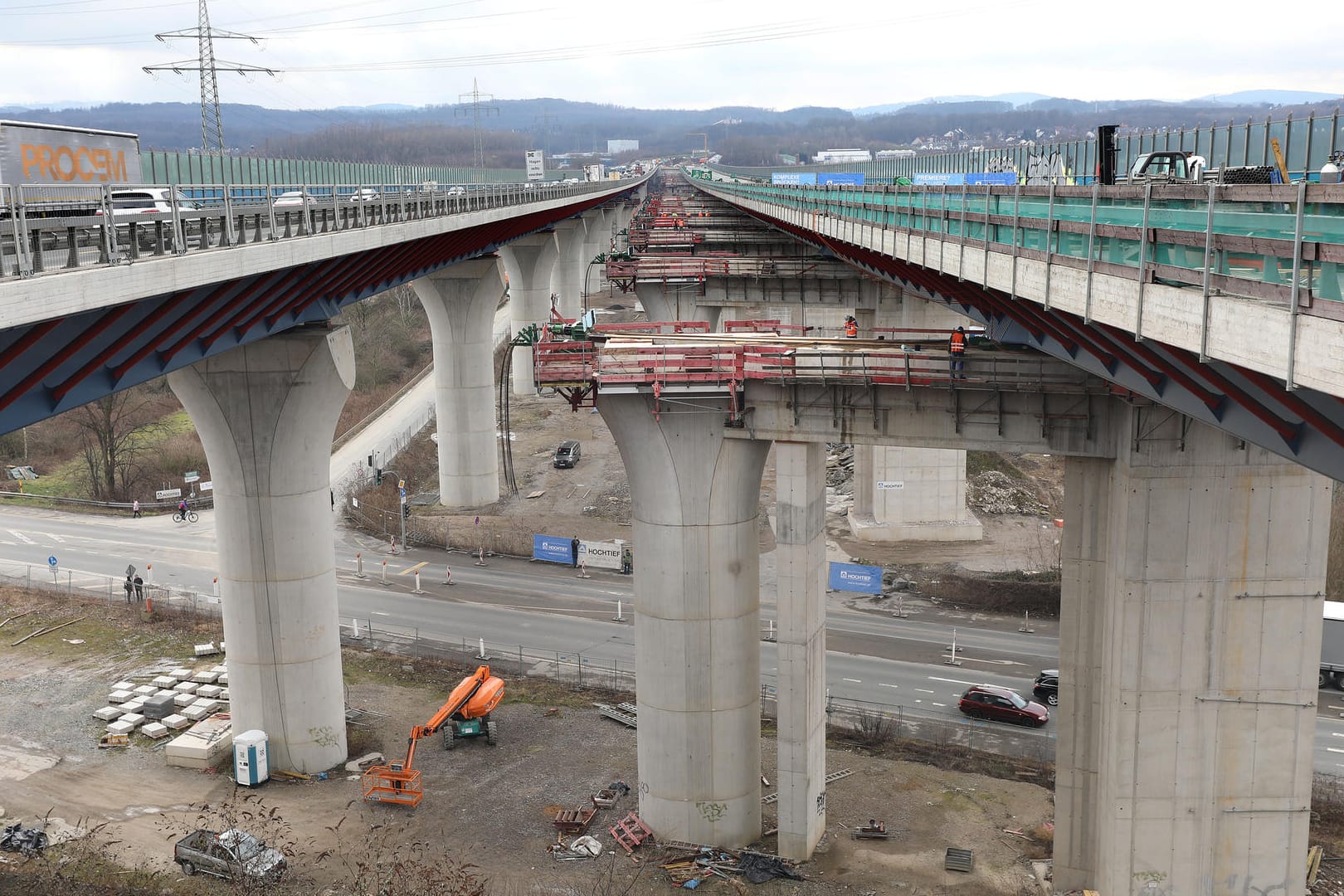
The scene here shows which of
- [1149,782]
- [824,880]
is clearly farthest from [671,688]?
[1149,782]

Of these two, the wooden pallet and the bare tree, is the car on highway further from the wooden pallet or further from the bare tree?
the bare tree

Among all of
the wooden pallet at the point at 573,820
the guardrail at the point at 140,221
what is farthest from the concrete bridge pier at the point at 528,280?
the wooden pallet at the point at 573,820

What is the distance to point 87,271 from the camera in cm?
1316

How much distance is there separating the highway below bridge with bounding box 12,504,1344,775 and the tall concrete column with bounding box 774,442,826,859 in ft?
25.8

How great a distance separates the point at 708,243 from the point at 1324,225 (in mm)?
49753

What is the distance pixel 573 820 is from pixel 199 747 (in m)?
10.2

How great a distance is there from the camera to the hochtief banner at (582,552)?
4772cm

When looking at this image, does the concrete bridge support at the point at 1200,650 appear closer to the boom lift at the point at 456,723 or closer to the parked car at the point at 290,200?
the parked car at the point at 290,200

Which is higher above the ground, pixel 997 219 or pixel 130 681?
pixel 997 219

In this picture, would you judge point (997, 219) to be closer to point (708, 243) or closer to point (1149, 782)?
point (1149, 782)

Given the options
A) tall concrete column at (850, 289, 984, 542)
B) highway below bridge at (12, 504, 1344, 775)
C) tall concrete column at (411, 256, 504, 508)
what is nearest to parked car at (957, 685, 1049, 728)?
highway below bridge at (12, 504, 1344, 775)

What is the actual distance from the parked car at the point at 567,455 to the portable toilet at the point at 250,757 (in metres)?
36.3

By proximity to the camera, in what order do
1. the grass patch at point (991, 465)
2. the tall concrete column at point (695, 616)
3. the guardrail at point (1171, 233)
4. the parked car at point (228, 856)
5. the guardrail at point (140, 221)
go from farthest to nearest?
the grass patch at point (991, 465) → the tall concrete column at point (695, 616) → the parked car at point (228, 856) → the guardrail at point (140, 221) → the guardrail at point (1171, 233)


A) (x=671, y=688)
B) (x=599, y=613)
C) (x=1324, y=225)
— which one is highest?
(x=1324, y=225)
